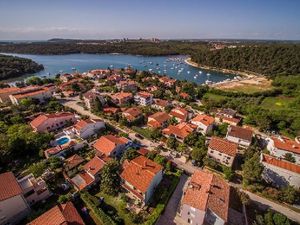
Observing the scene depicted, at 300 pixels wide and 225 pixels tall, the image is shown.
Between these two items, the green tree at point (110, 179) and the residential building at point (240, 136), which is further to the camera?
the residential building at point (240, 136)

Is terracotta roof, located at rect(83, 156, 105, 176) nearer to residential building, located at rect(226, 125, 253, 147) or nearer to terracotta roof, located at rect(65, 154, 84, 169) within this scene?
terracotta roof, located at rect(65, 154, 84, 169)

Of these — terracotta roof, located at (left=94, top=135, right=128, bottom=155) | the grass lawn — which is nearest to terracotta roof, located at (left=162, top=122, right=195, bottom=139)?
terracotta roof, located at (left=94, top=135, right=128, bottom=155)

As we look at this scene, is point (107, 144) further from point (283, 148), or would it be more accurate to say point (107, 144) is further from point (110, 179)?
point (283, 148)

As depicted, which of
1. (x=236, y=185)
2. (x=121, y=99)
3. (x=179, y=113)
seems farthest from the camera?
(x=121, y=99)

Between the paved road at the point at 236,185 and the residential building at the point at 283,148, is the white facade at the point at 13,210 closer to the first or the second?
the paved road at the point at 236,185

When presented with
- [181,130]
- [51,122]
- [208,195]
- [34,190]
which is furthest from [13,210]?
[181,130]

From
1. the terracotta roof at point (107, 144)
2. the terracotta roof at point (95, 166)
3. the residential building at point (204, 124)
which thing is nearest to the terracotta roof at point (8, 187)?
the terracotta roof at point (95, 166)
